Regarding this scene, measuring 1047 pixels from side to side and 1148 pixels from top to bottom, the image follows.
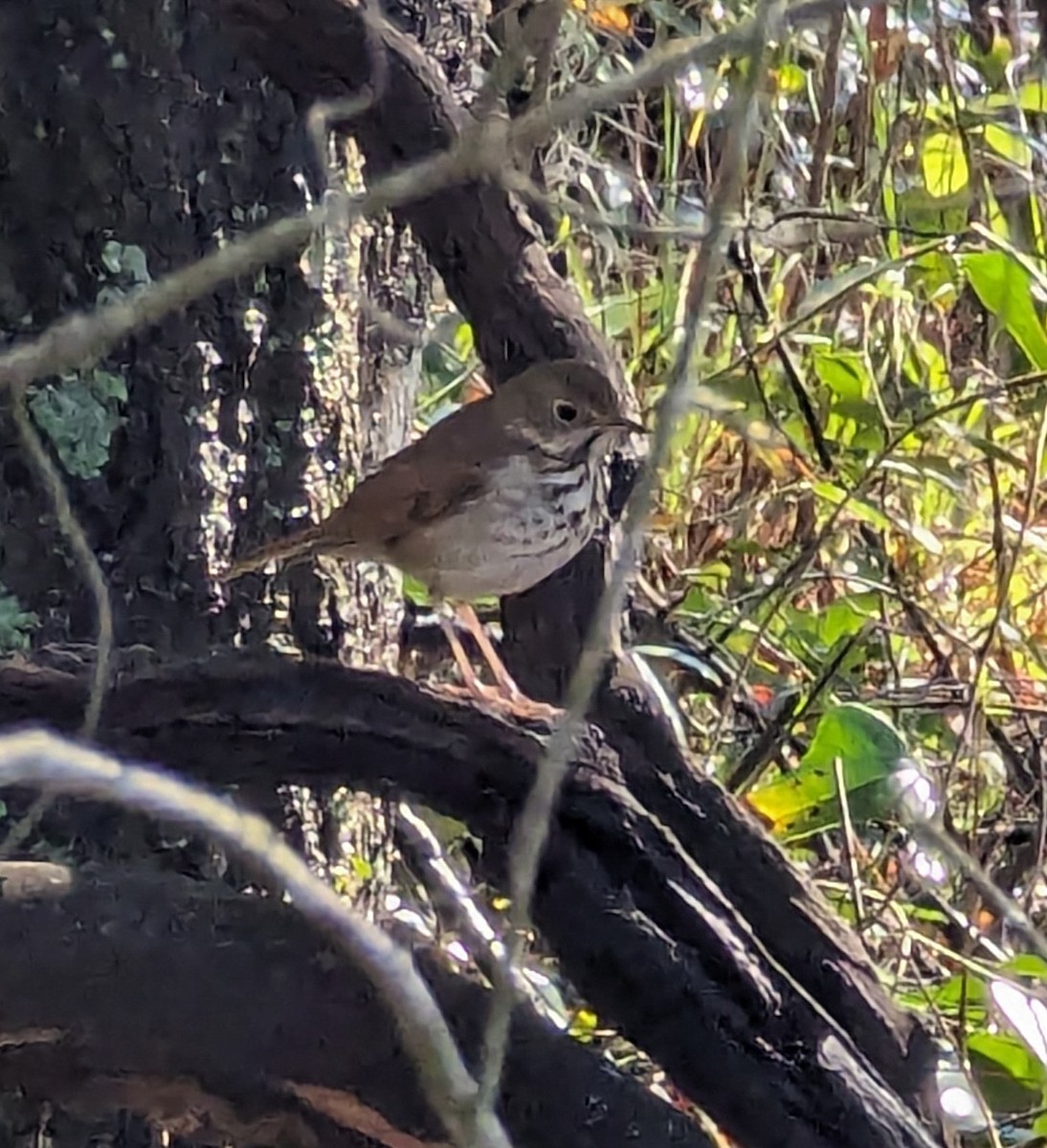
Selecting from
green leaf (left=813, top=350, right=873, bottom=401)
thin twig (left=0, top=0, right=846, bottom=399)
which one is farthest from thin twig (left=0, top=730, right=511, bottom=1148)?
green leaf (left=813, top=350, right=873, bottom=401)

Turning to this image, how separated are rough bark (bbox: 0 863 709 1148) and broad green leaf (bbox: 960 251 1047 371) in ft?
3.74

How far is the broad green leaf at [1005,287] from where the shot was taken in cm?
214

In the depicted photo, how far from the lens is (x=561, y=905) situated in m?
1.38

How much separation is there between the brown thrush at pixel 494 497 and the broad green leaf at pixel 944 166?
2.04 feet

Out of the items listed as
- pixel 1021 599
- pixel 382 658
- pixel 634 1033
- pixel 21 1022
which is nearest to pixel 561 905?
pixel 634 1033

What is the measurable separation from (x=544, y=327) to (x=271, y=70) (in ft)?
1.11

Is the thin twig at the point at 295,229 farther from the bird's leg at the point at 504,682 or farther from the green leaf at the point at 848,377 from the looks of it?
the green leaf at the point at 848,377

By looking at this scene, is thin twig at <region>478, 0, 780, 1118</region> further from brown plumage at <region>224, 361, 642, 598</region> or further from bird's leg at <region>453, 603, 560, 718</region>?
brown plumage at <region>224, 361, 642, 598</region>

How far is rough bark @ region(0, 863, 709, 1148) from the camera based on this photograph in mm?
1252

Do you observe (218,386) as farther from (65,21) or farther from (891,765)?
(891,765)

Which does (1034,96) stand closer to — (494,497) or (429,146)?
(494,497)

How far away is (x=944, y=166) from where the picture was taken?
283 centimetres

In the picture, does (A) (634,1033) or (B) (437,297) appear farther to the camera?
(B) (437,297)

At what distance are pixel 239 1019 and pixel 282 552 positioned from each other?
684mm
